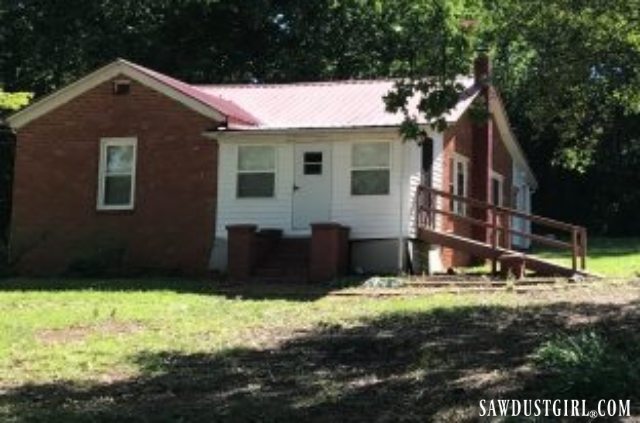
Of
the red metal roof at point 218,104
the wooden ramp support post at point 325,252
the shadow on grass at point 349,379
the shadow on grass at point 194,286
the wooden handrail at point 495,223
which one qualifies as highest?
the red metal roof at point 218,104

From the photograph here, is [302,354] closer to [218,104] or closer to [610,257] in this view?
[218,104]

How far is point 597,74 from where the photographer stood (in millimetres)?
16141

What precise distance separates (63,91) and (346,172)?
22.9 feet

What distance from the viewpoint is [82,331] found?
13008mm

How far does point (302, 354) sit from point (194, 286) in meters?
8.56

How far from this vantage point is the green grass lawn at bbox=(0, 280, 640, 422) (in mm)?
8125

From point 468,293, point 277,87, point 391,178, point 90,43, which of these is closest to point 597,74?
point 468,293

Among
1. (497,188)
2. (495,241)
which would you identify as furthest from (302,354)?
(497,188)

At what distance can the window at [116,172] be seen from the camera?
902 inches

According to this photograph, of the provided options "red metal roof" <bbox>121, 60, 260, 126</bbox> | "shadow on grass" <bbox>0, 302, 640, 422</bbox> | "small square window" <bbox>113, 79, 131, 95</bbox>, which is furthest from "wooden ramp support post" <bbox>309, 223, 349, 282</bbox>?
"shadow on grass" <bbox>0, 302, 640, 422</bbox>

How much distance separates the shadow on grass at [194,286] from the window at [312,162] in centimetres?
315

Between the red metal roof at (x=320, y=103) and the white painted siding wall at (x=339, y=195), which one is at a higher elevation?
the red metal roof at (x=320, y=103)

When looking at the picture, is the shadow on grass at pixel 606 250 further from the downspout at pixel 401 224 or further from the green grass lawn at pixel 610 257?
the downspout at pixel 401 224

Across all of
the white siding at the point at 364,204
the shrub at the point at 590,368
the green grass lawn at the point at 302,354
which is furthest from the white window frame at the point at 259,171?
the shrub at the point at 590,368
